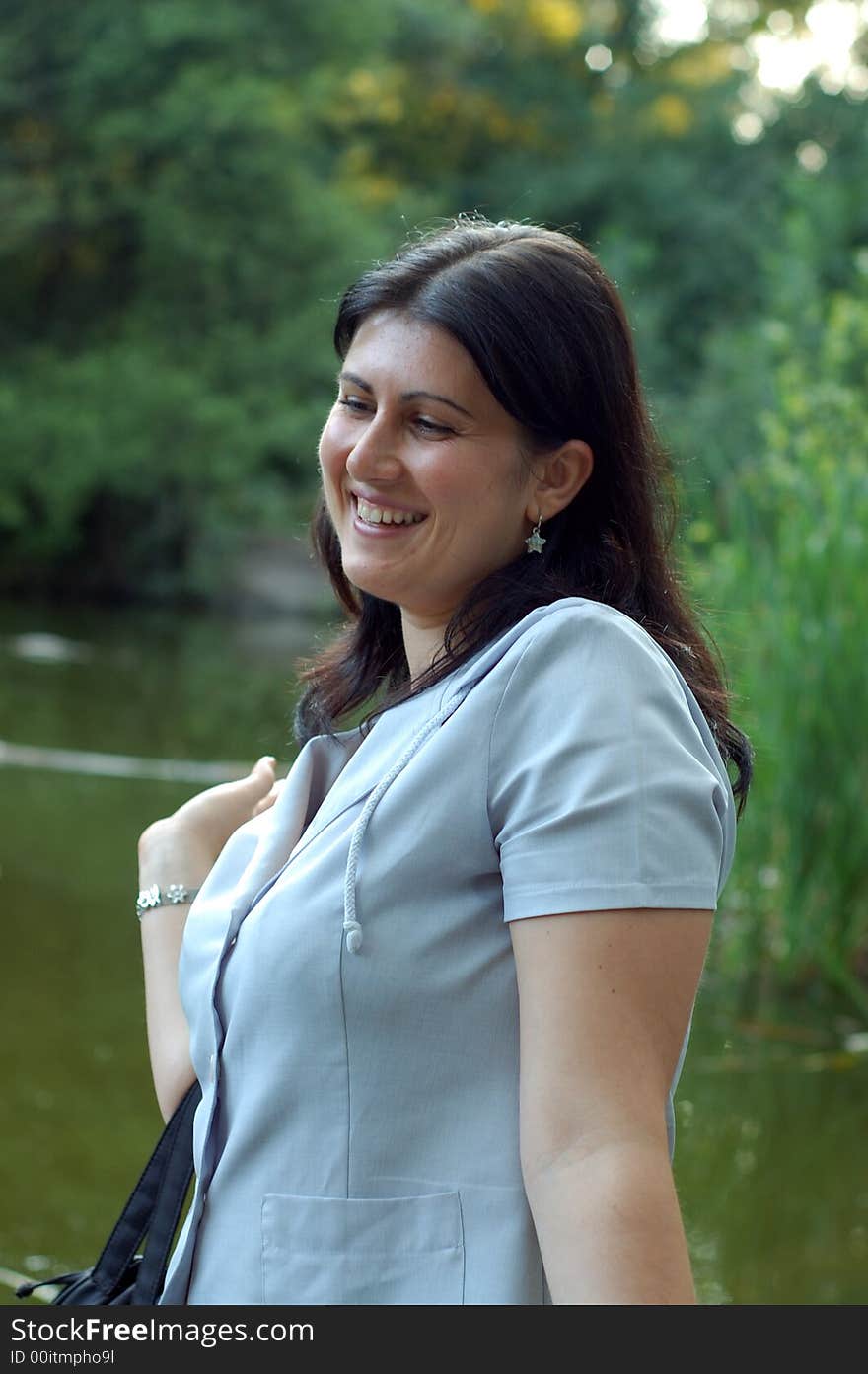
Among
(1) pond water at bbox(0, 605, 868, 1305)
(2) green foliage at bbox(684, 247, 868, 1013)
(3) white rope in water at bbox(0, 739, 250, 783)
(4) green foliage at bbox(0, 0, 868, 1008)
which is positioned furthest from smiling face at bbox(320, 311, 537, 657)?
(4) green foliage at bbox(0, 0, 868, 1008)

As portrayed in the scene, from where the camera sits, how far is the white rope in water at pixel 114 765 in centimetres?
636

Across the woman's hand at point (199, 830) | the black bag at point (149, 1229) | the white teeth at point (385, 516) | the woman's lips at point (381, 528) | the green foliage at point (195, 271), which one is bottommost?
the green foliage at point (195, 271)

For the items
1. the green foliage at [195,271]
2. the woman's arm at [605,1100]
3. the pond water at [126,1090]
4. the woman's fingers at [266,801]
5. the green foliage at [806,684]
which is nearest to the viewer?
the woman's arm at [605,1100]

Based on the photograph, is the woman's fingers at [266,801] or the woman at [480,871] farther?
the woman's fingers at [266,801]

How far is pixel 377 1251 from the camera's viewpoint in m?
1.02

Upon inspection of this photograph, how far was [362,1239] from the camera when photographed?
1.02 meters

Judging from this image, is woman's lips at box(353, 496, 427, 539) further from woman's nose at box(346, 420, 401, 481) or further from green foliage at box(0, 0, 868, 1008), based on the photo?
green foliage at box(0, 0, 868, 1008)

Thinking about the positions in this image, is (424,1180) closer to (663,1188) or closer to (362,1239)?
(362,1239)

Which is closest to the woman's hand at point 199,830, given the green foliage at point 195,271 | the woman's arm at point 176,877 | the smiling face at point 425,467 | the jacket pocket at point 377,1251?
the woman's arm at point 176,877

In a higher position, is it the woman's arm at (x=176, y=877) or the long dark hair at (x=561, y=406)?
the long dark hair at (x=561, y=406)

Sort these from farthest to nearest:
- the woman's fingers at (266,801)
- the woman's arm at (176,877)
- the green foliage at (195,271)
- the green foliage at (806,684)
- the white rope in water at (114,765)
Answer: the green foliage at (195,271) < the white rope in water at (114,765) < the green foliage at (806,684) < the woman's fingers at (266,801) < the woman's arm at (176,877)

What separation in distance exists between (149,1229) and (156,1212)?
0.04ft

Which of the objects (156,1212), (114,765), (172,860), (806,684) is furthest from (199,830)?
(114,765)

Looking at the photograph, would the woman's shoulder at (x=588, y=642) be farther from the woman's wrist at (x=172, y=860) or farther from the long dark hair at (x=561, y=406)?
the woman's wrist at (x=172, y=860)
